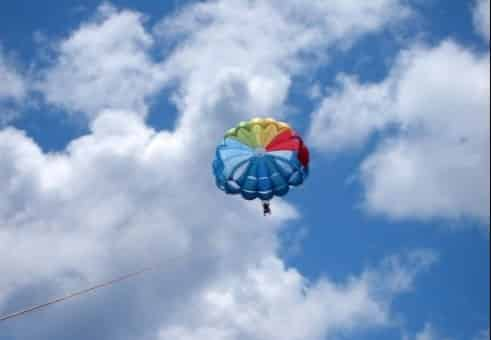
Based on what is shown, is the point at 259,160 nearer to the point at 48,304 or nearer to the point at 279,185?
the point at 279,185

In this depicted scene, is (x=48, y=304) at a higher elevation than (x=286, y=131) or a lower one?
lower

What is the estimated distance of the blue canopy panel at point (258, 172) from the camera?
2972 centimetres

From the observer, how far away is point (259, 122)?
3034 cm

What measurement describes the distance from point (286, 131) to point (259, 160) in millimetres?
2413

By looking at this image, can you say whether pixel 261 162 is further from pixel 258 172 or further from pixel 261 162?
pixel 258 172

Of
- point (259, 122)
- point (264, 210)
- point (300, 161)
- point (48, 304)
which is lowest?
point (48, 304)

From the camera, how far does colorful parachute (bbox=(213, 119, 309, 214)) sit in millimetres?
29750

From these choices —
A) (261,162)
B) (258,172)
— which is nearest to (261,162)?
(261,162)

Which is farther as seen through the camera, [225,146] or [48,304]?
[225,146]

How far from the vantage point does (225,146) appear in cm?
3041

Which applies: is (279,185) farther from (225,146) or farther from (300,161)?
(225,146)

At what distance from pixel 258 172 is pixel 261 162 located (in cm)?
62

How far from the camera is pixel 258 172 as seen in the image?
98.2 ft

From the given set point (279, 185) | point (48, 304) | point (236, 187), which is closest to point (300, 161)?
point (279, 185)
